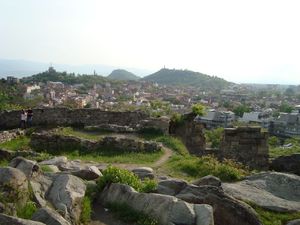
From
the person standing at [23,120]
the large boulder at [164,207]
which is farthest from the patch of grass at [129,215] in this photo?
the person standing at [23,120]

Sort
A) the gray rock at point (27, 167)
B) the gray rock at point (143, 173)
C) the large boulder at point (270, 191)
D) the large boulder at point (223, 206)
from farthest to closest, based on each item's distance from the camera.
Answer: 1. the gray rock at point (143, 173)
2. the large boulder at point (270, 191)
3. the gray rock at point (27, 167)
4. the large boulder at point (223, 206)

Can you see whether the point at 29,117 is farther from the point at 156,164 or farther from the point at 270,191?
the point at 270,191

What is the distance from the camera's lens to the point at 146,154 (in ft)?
58.1

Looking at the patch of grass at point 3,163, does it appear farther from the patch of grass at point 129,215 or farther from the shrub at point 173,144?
the shrub at point 173,144

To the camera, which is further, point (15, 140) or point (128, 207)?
point (15, 140)

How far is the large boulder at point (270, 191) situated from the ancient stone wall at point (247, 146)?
7261 millimetres

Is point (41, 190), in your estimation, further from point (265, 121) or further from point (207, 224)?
point (265, 121)

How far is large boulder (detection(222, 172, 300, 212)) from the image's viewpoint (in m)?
11.5

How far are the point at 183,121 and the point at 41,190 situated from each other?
49.1 feet

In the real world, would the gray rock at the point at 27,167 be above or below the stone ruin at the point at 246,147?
above

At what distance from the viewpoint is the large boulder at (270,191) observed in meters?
11.5

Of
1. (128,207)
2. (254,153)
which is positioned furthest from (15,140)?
(128,207)

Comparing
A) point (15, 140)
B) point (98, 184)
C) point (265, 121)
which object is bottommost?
point (265, 121)

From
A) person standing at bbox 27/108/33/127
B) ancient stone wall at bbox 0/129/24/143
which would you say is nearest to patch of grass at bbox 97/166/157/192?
ancient stone wall at bbox 0/129/24/143
